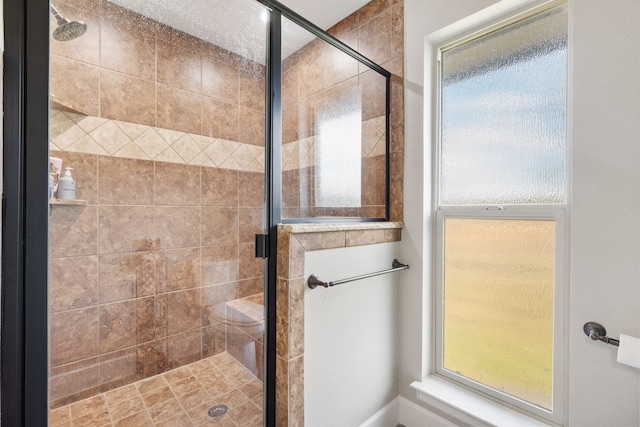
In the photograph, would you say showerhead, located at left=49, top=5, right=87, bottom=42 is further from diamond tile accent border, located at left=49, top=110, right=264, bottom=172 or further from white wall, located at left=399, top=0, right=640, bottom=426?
white wall, located at left=399, top=0, right=640, bottom=426

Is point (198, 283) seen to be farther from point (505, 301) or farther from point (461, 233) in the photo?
point (505, 301)

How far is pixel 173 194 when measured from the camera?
5.53 ft

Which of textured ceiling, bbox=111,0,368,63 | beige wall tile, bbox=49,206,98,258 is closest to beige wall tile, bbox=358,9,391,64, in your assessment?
textured ceiling, bbox=111,0,368,63

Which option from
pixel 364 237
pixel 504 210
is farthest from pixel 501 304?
pixel 364 237

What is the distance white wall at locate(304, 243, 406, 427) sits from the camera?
3.84 feet

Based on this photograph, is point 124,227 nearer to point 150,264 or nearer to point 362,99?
point 150,264

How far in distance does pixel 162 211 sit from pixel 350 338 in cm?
127

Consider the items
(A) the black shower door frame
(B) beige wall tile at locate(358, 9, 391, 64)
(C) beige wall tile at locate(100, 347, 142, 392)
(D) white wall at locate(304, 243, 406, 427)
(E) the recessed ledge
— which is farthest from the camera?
(B) beige wall tile at locate(358, 9, 391, 64)

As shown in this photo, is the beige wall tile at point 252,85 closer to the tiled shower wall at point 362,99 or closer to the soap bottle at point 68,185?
the tiled shower wall at point 362,99

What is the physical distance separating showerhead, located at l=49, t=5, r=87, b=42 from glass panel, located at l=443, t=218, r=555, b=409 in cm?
170

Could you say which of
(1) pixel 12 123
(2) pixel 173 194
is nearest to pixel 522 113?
(1) pixel 12 123

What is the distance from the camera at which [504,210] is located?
128cm

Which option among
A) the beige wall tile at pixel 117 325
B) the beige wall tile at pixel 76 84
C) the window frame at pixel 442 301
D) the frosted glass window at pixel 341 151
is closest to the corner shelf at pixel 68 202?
the beige wall tile at pixel 76 84

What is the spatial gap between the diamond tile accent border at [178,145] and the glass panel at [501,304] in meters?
0.73
